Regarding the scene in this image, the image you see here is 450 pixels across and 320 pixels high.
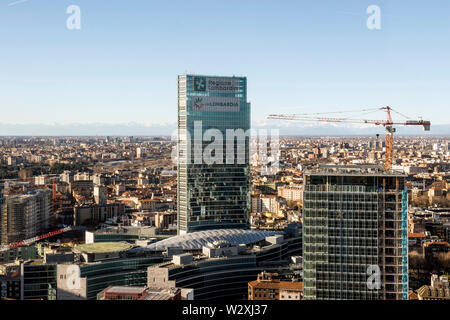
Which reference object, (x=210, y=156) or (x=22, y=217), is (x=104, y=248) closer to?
(x=210, y=156)

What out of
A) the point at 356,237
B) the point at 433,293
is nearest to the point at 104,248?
the point at 356,237

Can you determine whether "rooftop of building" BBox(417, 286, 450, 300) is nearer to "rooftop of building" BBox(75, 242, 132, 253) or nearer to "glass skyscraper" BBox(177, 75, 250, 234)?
"rooftop of building" BBox(75, 242, 132, 253)

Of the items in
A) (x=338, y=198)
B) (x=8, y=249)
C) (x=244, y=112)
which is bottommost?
(x=8, y=249)

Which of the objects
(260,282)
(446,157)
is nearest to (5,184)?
(260,282)

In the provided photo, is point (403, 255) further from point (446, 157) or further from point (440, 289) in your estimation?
point (446, 157)

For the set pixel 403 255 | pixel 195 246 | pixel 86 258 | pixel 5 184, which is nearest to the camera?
pixel 403 255
